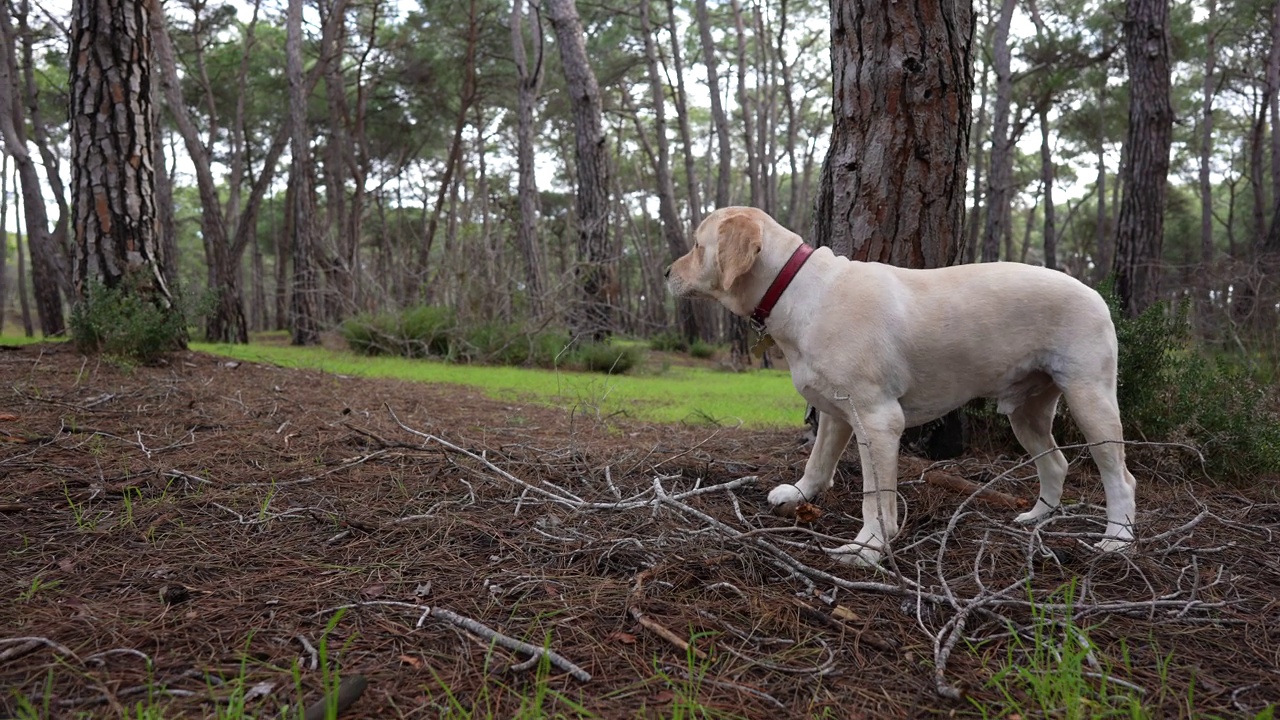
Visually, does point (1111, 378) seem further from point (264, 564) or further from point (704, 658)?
point (264, 564)

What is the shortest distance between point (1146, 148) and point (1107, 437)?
898 cm

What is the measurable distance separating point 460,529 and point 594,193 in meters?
10.9

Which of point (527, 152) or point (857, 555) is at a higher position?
point (527, 152)

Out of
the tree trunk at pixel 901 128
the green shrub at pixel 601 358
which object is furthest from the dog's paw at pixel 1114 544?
the green shrub at pixel 601 358

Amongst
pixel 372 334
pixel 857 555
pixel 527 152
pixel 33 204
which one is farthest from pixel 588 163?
pixel 857 555

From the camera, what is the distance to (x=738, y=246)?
285 centimetres

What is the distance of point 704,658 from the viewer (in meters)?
1.84

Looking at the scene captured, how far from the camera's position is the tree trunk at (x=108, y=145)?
6.55 m

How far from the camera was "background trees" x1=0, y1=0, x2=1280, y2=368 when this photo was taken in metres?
8.34

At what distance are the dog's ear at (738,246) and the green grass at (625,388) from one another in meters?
2.38

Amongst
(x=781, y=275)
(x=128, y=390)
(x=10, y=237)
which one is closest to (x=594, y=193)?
(x=128, y=390)

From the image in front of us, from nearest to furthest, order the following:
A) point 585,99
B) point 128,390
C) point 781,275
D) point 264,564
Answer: point 264,564, point 781,275, point 128,390, point 585,99

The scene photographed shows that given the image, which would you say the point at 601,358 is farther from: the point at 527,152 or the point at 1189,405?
the point at 527,152

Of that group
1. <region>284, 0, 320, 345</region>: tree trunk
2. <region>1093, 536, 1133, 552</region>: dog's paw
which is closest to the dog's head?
<region>1093, 536, 1133, 552</region>: dog's paw
